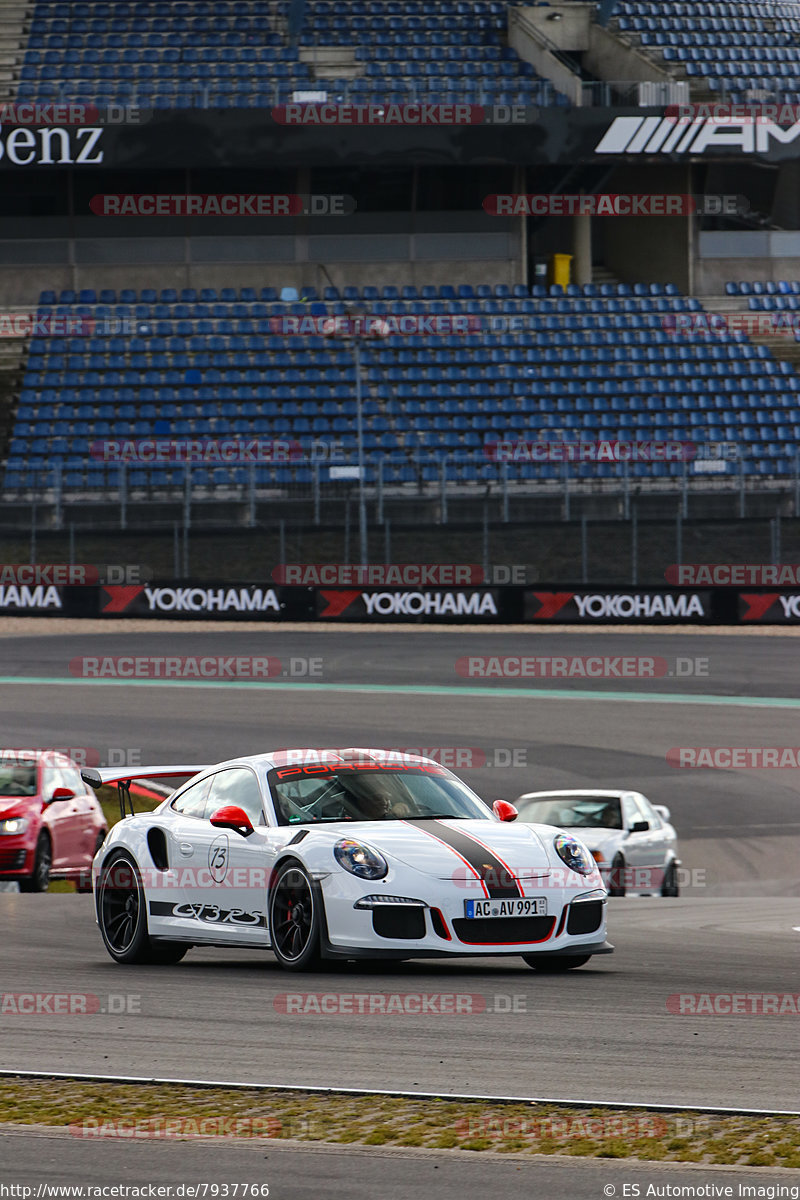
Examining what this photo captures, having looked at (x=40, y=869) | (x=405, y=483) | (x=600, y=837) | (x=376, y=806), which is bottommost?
(x=40, y=869)

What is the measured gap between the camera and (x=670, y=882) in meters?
15.2

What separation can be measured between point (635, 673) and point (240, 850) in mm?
18065

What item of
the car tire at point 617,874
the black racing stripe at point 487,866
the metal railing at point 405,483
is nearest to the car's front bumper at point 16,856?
the car tire at point 617,874

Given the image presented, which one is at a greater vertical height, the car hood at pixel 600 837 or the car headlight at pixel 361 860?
the car headlight at pixel 361 860

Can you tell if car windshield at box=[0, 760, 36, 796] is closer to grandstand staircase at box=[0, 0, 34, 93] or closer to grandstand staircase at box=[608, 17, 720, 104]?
grandstand staircase at box=[0, 0, 34, 93]

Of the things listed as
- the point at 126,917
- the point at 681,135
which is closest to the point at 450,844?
the point at 126,917

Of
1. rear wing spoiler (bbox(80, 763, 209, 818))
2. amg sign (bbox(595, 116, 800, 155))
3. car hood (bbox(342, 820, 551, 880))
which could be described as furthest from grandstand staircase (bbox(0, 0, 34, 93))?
car hood (bbox(342, 820, 551, 880))

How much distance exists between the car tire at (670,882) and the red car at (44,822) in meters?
5.25

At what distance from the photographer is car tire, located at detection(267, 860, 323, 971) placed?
8.01 metres

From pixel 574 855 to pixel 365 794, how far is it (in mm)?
1192

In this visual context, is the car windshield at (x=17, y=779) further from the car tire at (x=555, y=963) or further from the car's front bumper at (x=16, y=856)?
the car tire at (x=555, y=963)

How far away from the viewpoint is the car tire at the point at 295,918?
315 inches

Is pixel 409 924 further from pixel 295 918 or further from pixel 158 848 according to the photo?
pixel 158 848

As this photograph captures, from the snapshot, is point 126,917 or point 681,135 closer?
point 126,917
